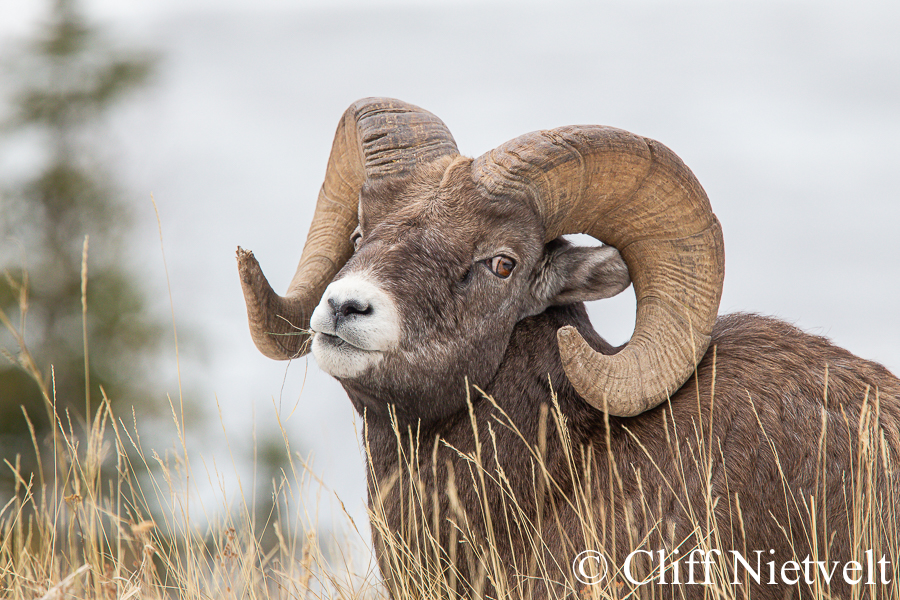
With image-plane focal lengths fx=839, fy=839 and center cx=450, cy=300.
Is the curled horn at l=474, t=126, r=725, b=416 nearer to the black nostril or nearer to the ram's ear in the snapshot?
the ram's ear

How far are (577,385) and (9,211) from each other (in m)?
20.1

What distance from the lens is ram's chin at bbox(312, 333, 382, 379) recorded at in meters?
4.63

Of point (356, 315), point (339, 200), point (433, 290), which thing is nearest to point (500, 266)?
point (433, 290)

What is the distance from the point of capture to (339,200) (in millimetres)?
6512

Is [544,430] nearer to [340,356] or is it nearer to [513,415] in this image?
[513,415]

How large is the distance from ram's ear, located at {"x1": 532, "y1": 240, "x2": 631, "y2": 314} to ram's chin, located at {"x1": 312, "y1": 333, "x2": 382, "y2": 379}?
4.28ft

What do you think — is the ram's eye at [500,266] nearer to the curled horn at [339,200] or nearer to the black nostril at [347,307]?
the curled horn at [339,200]

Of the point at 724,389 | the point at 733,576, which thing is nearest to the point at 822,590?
the point at 733,576

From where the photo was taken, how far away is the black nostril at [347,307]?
14.8 ft

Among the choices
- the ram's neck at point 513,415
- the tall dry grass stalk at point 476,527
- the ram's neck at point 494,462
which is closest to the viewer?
the tall dry grass stalk at point 476,527

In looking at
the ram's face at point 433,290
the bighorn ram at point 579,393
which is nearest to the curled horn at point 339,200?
the bighorn ram at point 579,393

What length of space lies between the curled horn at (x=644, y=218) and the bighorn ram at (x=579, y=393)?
1 centimetres

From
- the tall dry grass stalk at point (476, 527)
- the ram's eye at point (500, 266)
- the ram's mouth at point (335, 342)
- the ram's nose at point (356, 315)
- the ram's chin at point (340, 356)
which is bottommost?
the tall dry grass stalk at point (476, 527)

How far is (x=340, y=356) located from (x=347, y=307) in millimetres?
304
